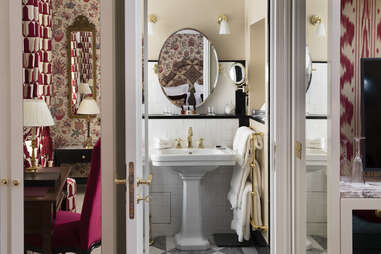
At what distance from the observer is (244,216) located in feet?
15.2

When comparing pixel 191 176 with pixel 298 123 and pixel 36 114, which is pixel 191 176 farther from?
pixel 36 114

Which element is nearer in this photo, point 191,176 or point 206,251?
point 206,251

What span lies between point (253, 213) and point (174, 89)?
138 cm

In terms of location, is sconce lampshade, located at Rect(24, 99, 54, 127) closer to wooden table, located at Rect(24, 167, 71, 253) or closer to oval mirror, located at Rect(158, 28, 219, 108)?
wooden table, located at Rect(24, 167, 71, 253)

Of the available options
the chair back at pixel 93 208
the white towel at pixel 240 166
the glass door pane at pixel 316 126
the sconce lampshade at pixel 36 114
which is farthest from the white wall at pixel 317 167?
the white towel at pixel 240 166

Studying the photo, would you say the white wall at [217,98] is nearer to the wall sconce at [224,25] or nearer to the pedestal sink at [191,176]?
the wall sconce at [224,25]

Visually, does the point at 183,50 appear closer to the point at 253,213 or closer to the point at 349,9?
the point at 253,213

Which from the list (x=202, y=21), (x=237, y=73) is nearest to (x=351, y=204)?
(x=237, y=73)

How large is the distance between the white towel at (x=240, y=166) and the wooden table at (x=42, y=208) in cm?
225

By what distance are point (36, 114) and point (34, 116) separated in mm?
13

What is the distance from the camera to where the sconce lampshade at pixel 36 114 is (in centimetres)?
242

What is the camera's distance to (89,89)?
8.95 ft

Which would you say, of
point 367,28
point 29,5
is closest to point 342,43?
point 367,28

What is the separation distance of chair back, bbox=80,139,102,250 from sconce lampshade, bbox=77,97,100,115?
198 mm
